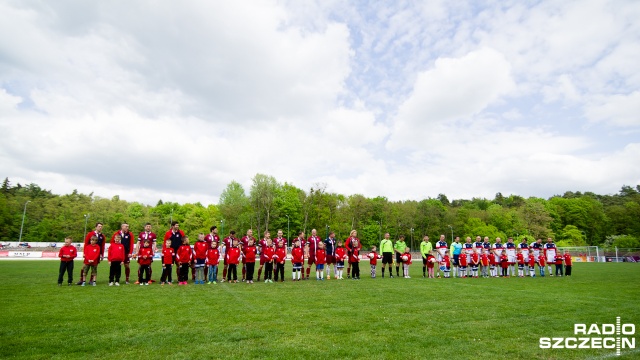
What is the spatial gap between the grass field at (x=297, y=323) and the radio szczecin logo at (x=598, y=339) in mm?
207

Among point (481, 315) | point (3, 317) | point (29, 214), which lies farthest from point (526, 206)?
point (29, 214)

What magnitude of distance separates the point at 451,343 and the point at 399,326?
1251 millimetres

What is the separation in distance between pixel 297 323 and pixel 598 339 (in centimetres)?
522

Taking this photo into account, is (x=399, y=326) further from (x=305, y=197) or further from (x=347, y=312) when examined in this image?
(x=305, y=197)

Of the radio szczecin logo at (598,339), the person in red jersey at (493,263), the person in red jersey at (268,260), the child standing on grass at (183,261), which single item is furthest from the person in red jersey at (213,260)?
the person in red jersey at (493,263)

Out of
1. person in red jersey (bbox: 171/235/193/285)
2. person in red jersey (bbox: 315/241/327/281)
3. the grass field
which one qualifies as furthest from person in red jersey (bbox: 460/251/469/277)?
person in red jersey (bbox: 171/235/193/285)

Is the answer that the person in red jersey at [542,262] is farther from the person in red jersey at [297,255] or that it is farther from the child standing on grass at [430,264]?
the person in red jersey at [297,255]

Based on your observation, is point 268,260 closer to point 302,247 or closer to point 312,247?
point 302,247

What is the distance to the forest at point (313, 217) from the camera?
250 ft

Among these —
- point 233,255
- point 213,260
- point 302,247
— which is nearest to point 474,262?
point 302,247

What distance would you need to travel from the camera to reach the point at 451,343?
19.2 feet

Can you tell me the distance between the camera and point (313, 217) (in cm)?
7700

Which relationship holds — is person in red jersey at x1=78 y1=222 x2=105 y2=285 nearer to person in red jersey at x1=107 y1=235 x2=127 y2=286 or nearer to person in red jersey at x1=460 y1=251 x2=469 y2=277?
person in red jersey at x1=107 y1=235 x2=127 y2=286

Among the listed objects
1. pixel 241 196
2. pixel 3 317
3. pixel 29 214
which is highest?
pixel 241 196
